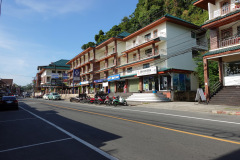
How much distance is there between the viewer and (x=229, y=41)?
56.2ft

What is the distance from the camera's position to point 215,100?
1571 cm

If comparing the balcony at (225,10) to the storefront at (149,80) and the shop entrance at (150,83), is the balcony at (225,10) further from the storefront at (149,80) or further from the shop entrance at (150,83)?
the shop entrance at (150,83)

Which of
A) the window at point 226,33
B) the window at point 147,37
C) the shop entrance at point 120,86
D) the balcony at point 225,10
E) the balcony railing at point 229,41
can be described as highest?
the window at point 147,37

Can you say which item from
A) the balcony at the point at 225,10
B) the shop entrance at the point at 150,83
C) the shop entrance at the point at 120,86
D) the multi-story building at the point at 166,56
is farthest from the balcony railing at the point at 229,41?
the shop entrance at the point at 120,86

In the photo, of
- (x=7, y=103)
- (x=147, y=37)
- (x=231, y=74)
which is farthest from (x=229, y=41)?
(x=7, y=103)

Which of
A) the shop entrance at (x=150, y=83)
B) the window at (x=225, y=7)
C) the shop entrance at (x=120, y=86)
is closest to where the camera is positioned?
the window at (x=225, y=7)

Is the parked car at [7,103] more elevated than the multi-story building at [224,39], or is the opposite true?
the multi-story building at [224,39]

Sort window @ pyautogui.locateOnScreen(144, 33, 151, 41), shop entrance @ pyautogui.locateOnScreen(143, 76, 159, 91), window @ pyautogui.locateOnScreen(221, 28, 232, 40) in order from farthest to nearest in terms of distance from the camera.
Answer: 1. window @ pyautogui.locateOnScreen(144, 33, 151, 41)
2. shop entrance @ pyautogui.locateOnScreen(143, 76, 159, 91)
3. window @ pyautogui.locateOnScreen(221, 28, 232, 40)

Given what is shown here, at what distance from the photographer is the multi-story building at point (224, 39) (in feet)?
53.7

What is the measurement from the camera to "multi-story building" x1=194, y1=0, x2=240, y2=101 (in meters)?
16.4

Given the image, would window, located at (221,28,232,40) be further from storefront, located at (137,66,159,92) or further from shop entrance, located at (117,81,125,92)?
shop entrance, located at (117,81,125,92)

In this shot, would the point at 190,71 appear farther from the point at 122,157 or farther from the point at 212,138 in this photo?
the point at 122,157

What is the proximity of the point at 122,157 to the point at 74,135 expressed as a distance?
2.61 m

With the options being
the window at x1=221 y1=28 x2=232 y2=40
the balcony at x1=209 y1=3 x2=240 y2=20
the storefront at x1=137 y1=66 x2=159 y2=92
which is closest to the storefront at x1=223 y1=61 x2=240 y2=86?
the window at x1=221 y1=28 x2=232 y2=40
